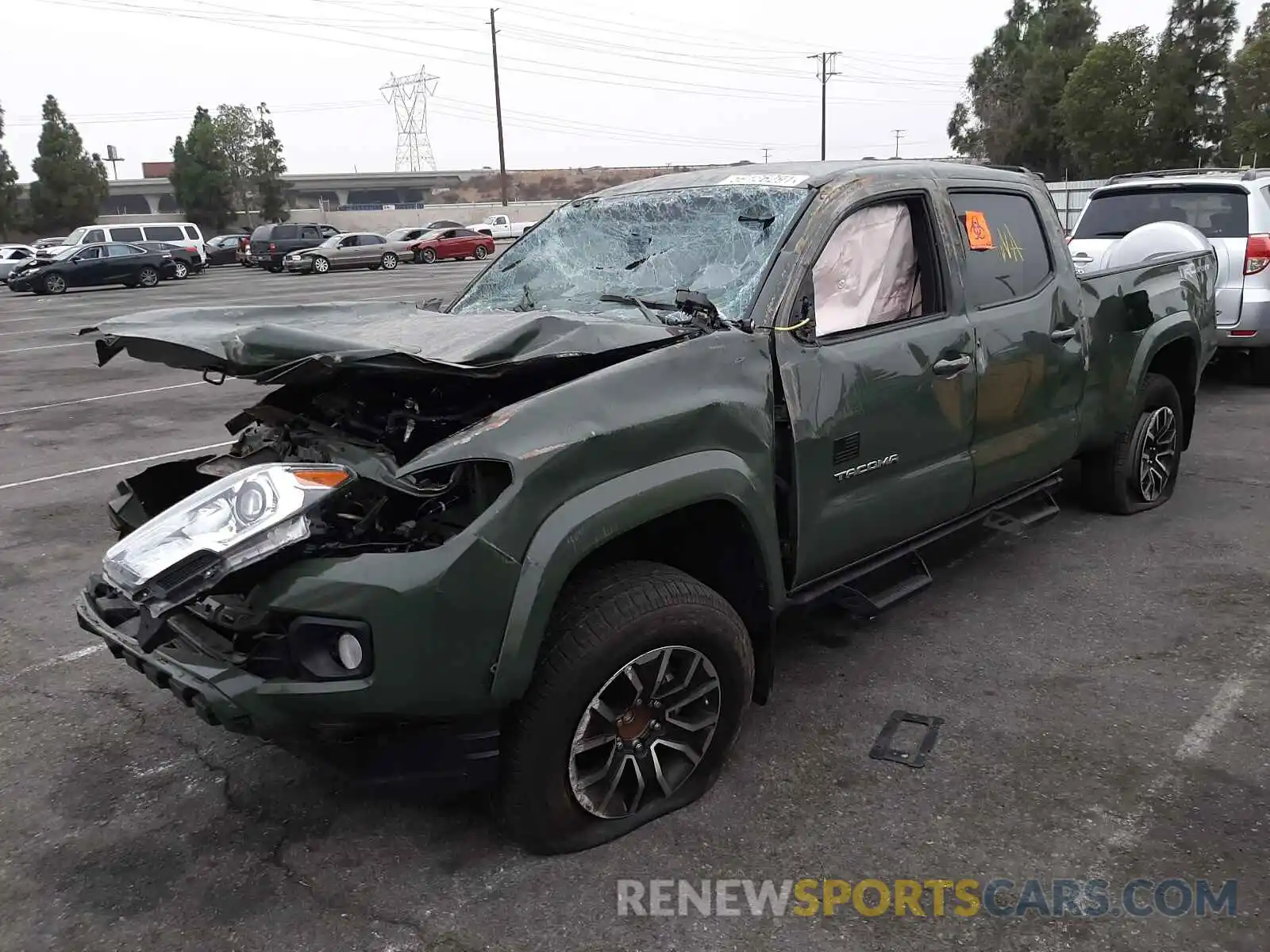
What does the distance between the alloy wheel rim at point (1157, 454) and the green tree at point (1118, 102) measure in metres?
41.6

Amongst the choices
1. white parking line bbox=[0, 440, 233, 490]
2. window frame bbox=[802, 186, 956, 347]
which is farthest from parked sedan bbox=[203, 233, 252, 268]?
window frame bbox=[802, 186, 956, 347]

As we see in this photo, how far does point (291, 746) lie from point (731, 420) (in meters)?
1.53

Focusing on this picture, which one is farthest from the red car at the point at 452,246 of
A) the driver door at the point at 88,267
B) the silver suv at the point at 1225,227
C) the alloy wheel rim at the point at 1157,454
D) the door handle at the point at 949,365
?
the door handle at the point at 949,365

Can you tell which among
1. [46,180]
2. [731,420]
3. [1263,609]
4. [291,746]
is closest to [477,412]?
[731,420]

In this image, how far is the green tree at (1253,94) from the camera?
34.7 meters

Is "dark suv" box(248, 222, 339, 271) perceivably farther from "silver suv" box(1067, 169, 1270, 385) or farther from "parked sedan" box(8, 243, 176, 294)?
"silver suv" box(1067, 169, 1270, 385)

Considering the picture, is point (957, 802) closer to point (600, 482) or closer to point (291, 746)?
point (600, 482)

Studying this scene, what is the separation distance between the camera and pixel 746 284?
10.9 feet

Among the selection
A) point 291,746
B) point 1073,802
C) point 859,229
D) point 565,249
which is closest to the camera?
point 291,746

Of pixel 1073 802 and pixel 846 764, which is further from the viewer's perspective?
pixel 846 764

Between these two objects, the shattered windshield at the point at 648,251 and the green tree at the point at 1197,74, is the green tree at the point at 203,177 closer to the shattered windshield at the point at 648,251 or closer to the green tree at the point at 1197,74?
the green tree at the point at 1197,74

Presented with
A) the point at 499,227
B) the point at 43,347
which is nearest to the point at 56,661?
the point at 43,347

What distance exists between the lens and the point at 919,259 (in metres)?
3.85

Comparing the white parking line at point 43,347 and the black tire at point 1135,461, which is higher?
the black tire at point 1135,461
